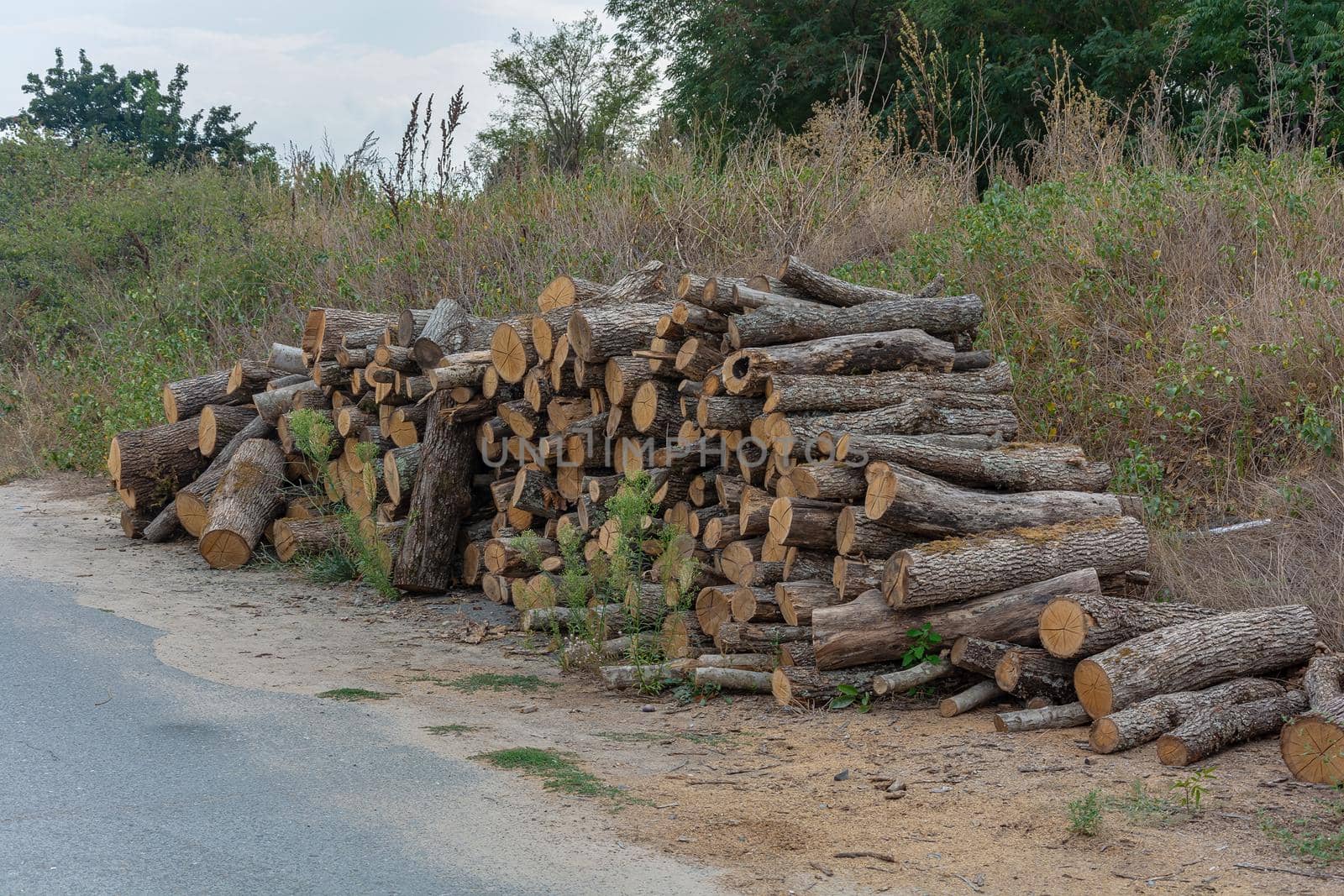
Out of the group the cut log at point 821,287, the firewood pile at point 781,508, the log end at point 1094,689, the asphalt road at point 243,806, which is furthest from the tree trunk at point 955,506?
the asphalt road at point 243,806

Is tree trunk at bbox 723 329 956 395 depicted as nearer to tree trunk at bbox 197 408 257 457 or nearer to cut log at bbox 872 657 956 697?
cut log at bbox 872 657 956 697

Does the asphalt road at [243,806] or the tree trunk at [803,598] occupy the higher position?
the tree trunk at [803,598]

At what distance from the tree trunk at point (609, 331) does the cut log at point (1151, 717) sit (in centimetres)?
381

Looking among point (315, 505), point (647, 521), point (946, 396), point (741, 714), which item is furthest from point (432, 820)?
point (315, 505)

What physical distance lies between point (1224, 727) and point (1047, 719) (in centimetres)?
75

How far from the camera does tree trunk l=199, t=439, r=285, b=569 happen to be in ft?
31.5

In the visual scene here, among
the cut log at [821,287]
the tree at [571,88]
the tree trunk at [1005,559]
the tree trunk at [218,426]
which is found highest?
the tree at [571,88]

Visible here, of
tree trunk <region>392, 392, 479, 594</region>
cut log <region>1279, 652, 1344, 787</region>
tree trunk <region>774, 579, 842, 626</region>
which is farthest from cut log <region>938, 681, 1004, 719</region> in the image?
tree trunk <region>392, 392, 479, 594</region>

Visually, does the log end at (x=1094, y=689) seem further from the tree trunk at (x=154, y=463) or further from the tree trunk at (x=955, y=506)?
the tree trunk at (x=154, y=463)

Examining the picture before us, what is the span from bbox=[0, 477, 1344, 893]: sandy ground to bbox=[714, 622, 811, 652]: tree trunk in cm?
32

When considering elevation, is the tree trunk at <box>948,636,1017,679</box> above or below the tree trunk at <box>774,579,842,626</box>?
below

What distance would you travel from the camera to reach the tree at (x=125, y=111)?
30812mm

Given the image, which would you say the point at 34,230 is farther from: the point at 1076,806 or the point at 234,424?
the point at 1076,806

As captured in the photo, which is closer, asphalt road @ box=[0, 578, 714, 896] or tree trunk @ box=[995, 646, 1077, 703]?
asphalt road @ box=[0, 578, 714, 896]
